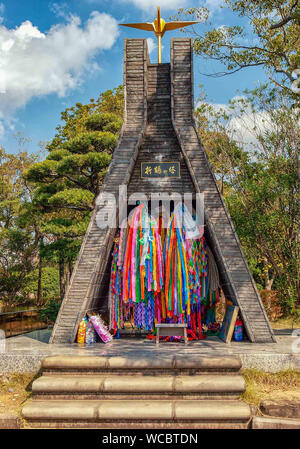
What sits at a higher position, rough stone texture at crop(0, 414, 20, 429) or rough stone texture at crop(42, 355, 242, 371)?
rough stone texture at crop(42, 355, 242, 371)

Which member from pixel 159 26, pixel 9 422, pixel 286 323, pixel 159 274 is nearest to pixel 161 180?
pixel 159 274

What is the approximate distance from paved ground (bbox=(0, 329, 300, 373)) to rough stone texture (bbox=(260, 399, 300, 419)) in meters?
0.95

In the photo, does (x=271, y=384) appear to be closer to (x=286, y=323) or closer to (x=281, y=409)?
(x=281, y=409)

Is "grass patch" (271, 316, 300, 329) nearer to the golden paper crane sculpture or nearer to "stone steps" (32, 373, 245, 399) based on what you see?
"stone steps" (32, 373, 245, 399)

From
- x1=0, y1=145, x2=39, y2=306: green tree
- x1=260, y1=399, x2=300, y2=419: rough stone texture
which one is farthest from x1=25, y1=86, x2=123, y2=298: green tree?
x1=260, y1=399, x2=300, y2=419: rough stone texture

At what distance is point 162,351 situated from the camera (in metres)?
6.18

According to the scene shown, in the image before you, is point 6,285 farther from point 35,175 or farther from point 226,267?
point 226,267

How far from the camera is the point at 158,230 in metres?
7.59

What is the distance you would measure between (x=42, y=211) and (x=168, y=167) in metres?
7.06

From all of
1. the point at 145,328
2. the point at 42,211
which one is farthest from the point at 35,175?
the point at 145,328

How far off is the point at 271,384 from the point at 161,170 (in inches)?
173

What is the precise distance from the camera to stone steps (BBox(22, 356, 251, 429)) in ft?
15.0
